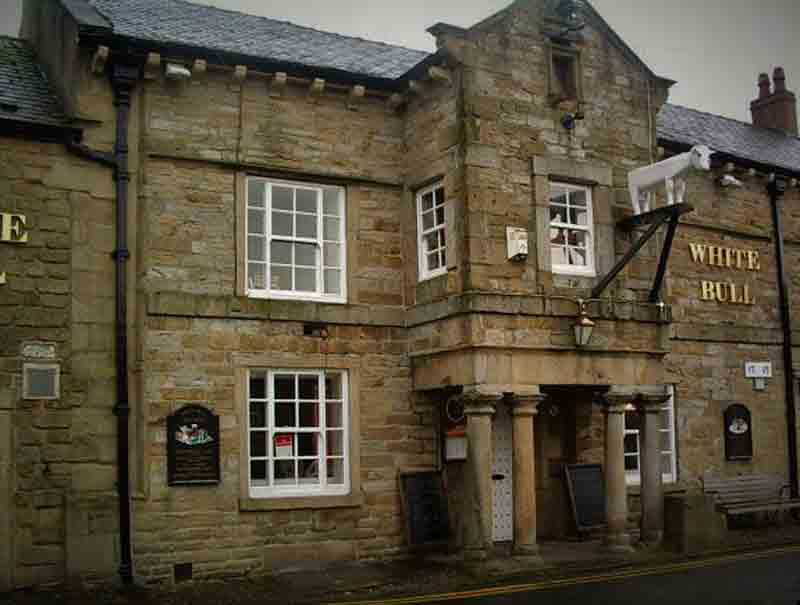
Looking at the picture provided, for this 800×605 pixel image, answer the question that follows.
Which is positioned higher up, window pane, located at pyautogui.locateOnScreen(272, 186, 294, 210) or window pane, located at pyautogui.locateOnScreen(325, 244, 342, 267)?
window pane, located at pyautogui.locateOnScreen(272, 186, 294, 210)

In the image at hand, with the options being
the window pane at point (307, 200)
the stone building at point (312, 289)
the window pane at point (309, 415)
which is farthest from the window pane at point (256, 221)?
the window pane at point (309, 415)

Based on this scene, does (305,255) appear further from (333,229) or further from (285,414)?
(285,414)

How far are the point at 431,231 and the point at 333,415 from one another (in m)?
3.09

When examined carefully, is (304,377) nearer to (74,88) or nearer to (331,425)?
(331,425)

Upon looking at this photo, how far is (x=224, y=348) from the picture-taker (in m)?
13.6

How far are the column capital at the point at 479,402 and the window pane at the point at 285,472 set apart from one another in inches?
103

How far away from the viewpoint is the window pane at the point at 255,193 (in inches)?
560

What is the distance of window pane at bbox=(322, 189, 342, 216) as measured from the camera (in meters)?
14.9

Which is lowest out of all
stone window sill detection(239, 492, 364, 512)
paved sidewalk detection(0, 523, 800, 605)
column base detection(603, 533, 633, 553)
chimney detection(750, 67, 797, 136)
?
paved sidewalk detection(0, 523, 800, 605)

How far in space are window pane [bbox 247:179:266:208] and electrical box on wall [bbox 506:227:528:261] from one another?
3.56m

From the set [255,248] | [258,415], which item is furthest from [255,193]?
[258,415]

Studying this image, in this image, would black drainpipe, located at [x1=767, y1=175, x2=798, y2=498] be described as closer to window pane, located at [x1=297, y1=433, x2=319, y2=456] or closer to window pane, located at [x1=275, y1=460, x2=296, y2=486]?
window pane, located at [x1=297, y1=433, x2=319, y2=456]

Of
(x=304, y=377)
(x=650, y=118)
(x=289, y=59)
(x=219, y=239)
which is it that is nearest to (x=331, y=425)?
(x=304, y=377)

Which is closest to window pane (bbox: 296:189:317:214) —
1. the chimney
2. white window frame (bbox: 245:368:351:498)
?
white window frame (bbox: 245:368:351:498)
